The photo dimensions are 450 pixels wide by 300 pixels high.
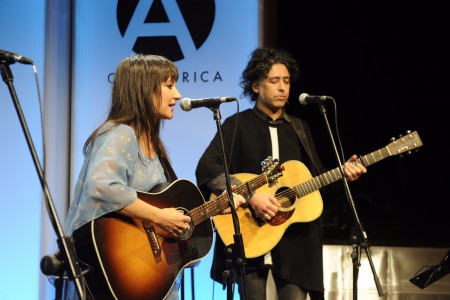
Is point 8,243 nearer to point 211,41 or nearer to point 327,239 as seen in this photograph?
point 211,41

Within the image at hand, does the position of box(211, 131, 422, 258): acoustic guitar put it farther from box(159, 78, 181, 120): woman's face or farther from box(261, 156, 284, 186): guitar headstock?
box(159, 78, 181, 120): woman's face

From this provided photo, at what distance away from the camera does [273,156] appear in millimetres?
4316

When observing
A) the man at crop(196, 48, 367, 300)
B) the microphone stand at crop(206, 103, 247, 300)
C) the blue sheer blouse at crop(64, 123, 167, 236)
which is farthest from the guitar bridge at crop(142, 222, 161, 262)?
the man at crop(196, 48, 367, 300)

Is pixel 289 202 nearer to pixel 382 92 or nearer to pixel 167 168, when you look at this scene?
pixel 167 168

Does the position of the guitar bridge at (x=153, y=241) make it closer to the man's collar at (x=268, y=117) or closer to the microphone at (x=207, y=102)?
the microphone at (x=207, y=102)

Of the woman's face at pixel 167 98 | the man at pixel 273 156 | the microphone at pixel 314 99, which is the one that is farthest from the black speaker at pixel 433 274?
the woman's face at pixel 167 98

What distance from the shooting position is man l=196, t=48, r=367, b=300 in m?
4.10

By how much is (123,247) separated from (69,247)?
73 cm

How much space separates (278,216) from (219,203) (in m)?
0.56

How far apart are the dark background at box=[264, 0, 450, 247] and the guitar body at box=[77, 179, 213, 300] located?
122 inches

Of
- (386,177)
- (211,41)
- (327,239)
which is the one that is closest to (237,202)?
(211,41)

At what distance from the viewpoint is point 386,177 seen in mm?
6605

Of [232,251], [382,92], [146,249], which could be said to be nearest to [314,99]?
[232,251]

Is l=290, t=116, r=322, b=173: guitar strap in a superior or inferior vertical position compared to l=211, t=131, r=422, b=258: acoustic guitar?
superior
